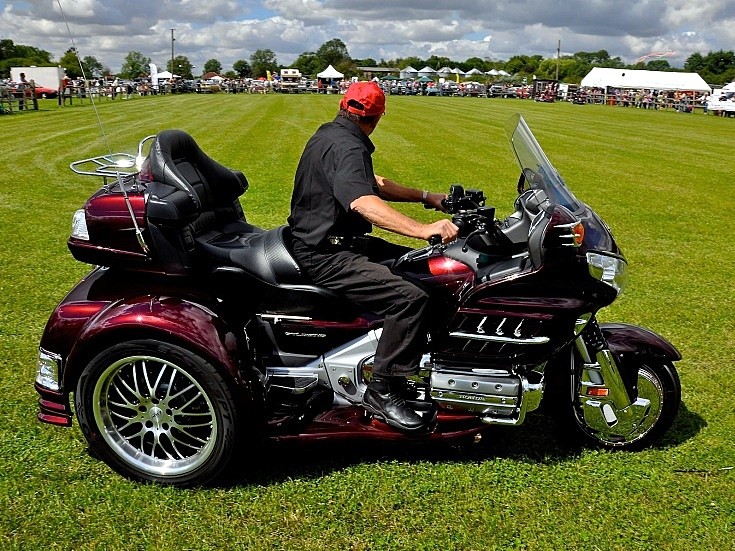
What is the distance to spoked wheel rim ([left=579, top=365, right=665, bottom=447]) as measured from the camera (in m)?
3.99

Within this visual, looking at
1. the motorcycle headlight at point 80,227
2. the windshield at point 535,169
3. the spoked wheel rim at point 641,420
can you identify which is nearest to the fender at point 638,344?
the spoked wheel rim at point 641,420

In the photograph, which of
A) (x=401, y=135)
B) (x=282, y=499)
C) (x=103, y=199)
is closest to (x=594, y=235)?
(x=282, y=499)

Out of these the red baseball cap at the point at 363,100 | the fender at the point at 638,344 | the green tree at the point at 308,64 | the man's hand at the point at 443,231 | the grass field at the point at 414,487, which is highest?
the green tree at the point at 308,64

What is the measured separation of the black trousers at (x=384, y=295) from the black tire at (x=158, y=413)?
79 cm

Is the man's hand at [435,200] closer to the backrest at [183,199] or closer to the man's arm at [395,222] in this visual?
the man's arm at [395,222]

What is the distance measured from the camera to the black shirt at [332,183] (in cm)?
348

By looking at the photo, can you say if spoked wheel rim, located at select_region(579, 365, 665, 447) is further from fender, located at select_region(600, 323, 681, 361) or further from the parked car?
the parked car

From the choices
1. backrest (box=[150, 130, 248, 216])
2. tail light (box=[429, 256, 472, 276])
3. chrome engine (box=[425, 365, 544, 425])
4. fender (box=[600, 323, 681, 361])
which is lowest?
chrome engine (box=[425, 365, 544, 425])

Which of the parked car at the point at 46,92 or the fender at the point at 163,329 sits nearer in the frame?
the fender at the point at 163,329

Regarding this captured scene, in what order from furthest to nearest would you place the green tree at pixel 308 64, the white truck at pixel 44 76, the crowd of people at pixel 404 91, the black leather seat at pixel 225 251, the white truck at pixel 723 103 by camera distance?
the green tree at pixel 308 64 < the white truck at pixel 44 76 < the white truck at pixel 723 103 < the crowd of people at pixel 404 91 < the black leather seat at pixel 225 251

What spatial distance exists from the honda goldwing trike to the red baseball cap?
70 cm

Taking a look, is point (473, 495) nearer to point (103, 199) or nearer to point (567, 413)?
point (567, 413)

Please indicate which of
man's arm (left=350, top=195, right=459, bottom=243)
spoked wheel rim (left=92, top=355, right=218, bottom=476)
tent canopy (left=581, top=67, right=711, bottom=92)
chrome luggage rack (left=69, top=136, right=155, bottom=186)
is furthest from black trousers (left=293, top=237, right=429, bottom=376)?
tent canopy (left=581, top=67, right=711, bottom=92)

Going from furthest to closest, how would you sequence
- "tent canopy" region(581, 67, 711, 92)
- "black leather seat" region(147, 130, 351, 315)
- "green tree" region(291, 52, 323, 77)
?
"green tree" region(291, 52, 323, 77)
"tent canopy" region(581, 67, 711, 92)
"black leather seat" region(147, 130, 351, 315)
